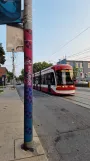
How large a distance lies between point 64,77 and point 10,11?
1753cm

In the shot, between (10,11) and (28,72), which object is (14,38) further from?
(28,72)

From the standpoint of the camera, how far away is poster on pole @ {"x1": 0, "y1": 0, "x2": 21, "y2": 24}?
5.35m

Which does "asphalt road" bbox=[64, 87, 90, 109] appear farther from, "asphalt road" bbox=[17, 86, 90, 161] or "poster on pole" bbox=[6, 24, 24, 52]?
"poster on pole" bbox=[6, 24, 24, 52]

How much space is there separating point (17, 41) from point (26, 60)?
0.51 metres

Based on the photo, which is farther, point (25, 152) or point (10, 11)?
point (10, 11)

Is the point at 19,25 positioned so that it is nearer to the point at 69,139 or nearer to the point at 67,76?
the point at 69,139

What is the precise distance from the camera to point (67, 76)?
2270 cm

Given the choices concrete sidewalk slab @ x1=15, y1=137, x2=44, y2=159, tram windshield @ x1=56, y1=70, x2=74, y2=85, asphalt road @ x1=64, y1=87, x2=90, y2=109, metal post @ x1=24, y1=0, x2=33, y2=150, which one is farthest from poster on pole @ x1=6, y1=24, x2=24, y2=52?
tram windshield @ x1=56, y1=70, x2=74, y2=85

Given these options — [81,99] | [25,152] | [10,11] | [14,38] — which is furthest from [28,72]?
[81,99]

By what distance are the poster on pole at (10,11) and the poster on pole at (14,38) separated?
0.16 meters

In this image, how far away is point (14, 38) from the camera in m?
5.40

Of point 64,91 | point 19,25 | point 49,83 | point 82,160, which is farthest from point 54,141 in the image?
point 49,83

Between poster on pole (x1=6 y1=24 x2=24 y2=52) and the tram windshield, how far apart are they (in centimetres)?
1711

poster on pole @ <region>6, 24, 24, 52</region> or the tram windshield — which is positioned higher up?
poster on pole @ <region>6, 24, 24, 52</region>
